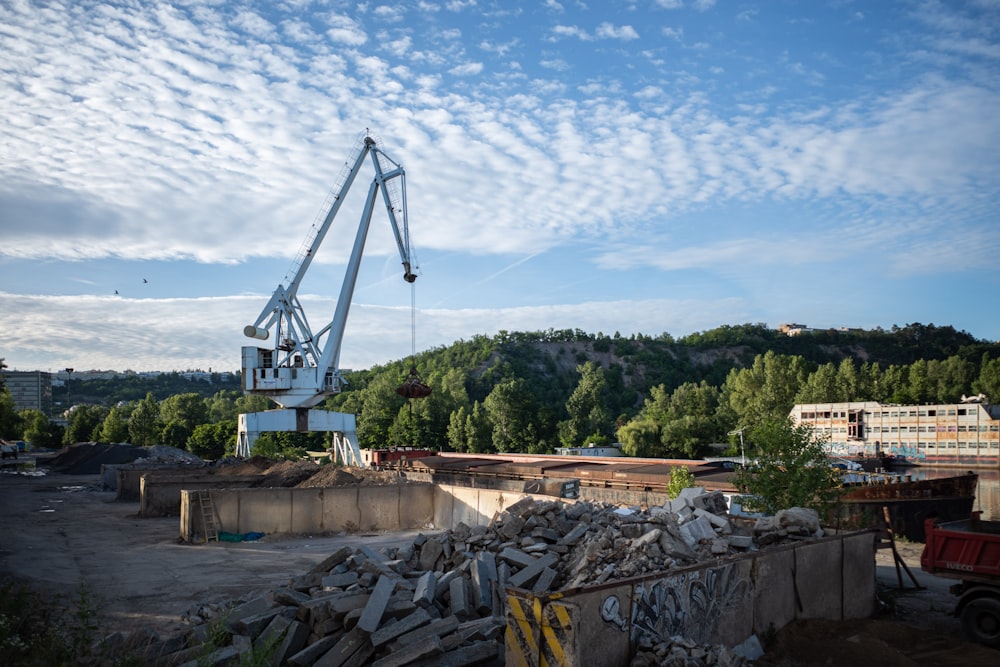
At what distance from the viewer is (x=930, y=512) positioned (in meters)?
28.6

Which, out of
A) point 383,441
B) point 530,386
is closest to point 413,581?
point 383,441

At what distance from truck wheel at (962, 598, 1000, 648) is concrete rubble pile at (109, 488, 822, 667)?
2278 millimetres

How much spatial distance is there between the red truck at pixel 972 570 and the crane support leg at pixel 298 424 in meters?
36.7

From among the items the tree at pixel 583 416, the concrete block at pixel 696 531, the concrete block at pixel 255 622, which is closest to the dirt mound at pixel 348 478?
the concrete block at pixel 255 622

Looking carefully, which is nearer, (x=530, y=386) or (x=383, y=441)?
(x=383, y=441)

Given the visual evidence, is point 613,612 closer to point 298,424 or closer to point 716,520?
point 716,520

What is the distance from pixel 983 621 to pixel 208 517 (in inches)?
879

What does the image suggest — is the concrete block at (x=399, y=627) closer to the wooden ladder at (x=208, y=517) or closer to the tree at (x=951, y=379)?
the wooden ladder at (x=208, y=517)

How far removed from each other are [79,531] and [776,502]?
82.4ft

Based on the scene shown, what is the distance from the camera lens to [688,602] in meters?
9.01

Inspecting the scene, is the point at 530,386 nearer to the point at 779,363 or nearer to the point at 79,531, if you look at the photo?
the point at 779,363

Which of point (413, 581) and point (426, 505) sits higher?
point (413, 581)

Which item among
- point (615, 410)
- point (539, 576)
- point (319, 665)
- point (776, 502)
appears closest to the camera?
point (319, 665)

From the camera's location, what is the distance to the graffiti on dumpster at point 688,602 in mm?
8453
